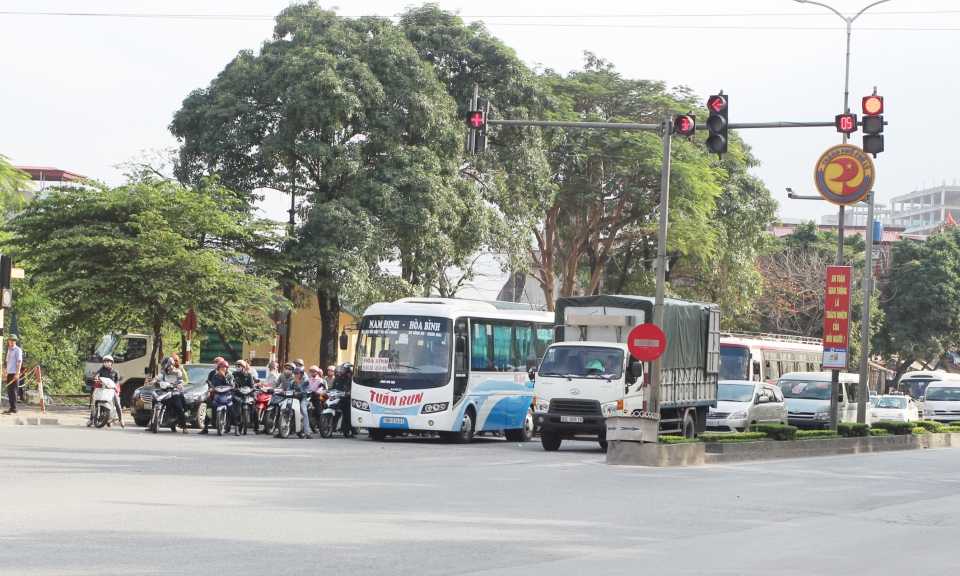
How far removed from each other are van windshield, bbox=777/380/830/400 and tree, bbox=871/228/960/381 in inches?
1402

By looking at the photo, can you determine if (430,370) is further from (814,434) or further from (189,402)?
(814,434)

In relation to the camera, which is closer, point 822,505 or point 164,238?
point 822,505

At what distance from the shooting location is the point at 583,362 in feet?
78.5

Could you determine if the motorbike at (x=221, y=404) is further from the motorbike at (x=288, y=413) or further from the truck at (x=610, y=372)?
the truck at (x=610, y=372)

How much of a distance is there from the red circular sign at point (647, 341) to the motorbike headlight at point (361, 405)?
6.62 meters

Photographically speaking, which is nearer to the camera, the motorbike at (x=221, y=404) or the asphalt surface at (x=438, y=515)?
the asphalt surface at (x=438, y=515)

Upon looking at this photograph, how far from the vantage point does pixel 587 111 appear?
1767 inches

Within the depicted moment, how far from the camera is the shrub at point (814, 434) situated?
26.6 m

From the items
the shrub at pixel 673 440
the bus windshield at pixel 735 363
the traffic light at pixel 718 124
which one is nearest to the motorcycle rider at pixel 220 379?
the shrub at pixel 673 440

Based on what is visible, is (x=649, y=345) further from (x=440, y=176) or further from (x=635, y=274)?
(x=635, y=274)

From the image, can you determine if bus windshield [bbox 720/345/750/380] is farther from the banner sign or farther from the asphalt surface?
the asphalt surface

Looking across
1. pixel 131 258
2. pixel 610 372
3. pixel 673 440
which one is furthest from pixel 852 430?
pixel 131 258

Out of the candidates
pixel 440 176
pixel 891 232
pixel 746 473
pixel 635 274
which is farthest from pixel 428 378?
pixel 891 232

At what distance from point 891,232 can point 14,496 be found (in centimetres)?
10222
